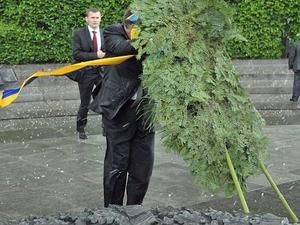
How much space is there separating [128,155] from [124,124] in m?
0.27

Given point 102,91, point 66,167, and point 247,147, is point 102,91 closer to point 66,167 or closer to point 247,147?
point 247,147

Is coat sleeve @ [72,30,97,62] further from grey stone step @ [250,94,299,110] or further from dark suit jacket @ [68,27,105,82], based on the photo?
grey stone step @ [250,94,299,110]

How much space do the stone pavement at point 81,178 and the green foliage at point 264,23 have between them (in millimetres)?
5075

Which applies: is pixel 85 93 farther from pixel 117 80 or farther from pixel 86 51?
pixel 117 80

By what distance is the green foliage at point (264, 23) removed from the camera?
14.2 meters

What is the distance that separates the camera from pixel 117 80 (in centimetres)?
483

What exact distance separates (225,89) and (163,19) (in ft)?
1.82

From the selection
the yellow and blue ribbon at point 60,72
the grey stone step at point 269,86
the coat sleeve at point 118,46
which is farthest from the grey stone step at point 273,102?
the yellow and blue ribbon at point 60,72

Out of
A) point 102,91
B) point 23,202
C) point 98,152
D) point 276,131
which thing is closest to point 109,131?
point 102,91

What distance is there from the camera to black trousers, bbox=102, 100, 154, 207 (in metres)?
4.88

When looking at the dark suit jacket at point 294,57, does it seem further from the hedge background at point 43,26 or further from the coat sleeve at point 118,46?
the coat sleeve at point 118,46

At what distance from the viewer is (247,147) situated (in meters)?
3.64

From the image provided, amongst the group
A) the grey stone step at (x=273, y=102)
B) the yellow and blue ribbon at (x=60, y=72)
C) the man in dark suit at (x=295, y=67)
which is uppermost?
the yellow and blue ribbon at (x=60, y=72)

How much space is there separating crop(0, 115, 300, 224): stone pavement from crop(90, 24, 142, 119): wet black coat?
1.96 ft
